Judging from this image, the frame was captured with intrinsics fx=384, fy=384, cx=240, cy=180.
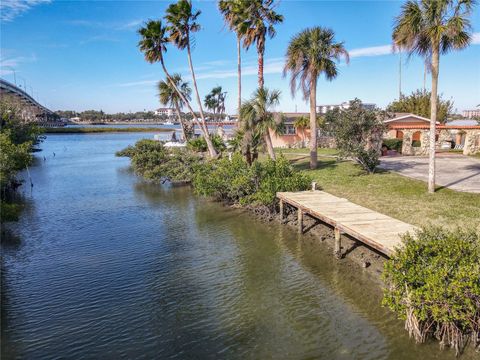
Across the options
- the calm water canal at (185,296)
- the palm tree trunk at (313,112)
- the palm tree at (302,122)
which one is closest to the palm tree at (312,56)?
the palm tree trunk at (313,112)

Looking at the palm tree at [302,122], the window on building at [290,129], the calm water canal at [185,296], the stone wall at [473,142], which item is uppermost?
the palm tree at [302,122]

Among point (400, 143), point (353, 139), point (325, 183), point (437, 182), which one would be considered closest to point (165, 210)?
point (325, 183)

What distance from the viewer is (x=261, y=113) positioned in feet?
84.6

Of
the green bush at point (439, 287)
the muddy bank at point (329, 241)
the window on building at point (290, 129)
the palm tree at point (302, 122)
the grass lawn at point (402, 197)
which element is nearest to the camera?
the green bush at point (439, 287)

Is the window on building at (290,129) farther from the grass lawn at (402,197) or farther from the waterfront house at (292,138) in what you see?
the grass lawn at (402,197)

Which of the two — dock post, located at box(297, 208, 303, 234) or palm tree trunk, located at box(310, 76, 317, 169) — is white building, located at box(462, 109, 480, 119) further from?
dock post, located at box(297, 208, 303, 234)

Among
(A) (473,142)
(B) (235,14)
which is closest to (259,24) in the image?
(B) (235,14)

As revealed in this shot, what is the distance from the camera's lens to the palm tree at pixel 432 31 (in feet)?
55.5

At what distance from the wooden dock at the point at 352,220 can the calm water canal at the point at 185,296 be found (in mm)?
1392

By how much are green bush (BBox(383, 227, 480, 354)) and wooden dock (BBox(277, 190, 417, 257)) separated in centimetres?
74

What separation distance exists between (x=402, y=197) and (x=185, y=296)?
12430 millimetres

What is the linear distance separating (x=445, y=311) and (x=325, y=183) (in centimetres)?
1581

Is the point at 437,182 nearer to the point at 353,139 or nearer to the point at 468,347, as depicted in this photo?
the point at 353,139

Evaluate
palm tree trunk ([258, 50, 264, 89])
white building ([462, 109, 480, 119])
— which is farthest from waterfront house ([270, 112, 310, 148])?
white building ([462, 109, 480, 119])
